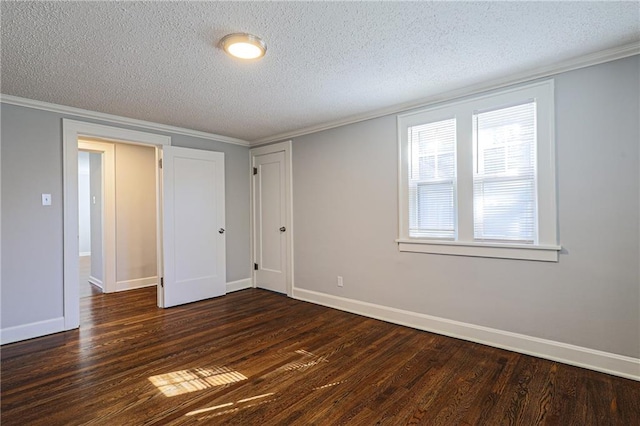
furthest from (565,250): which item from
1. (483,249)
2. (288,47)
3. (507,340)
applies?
(288,47)

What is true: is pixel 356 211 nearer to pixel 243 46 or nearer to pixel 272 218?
pixel 272 218

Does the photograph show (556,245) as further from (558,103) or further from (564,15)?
(564,15)

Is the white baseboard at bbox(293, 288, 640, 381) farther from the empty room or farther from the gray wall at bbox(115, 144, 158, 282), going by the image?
the gray wall at bbox(115, 144, 158, 282)

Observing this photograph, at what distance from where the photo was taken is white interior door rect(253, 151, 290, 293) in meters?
4.71

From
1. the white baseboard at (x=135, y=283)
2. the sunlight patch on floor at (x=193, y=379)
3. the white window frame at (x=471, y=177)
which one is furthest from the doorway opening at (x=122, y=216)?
the white window frame at (x=471, y=177)

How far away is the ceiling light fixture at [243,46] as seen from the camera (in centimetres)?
204

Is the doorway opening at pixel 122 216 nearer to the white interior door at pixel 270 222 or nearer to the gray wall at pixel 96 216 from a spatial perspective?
the gray wall at pixel 96 216

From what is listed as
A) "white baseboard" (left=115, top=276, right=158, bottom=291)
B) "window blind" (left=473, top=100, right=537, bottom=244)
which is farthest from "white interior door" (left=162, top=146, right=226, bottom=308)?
"window blind" (left=473, top=100, right=537, bottom=244)

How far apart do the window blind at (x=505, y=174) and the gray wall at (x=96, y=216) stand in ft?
17.7

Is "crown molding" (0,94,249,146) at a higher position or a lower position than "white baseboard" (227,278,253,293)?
higher

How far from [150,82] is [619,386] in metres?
4.18

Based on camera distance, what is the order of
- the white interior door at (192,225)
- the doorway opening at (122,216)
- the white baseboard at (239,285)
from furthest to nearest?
the doorway opening at (122,216) < the white baseboard at (239,285) < the white interior door at (192,225)

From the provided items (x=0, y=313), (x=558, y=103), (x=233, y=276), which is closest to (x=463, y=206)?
(x=558, y=103)

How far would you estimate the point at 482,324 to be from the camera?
2918 millimetres
